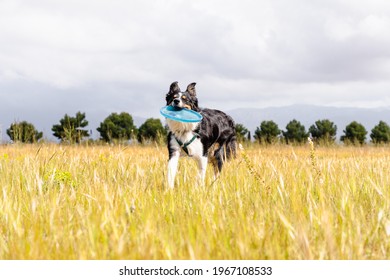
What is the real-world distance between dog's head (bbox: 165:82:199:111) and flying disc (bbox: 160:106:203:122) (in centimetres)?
7

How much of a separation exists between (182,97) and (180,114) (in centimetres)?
24

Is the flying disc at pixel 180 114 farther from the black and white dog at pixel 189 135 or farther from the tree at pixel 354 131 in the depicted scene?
the tree at pixel 354 131

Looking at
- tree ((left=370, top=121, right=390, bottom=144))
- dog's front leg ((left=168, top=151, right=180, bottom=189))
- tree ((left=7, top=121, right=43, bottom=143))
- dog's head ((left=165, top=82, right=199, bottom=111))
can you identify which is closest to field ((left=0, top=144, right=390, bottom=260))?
dog's front leg ((left=168, top=151, right=180, bottom=189))

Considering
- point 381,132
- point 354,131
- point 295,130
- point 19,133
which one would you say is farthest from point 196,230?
point 381,132

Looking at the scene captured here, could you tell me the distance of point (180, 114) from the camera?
21.4 ft

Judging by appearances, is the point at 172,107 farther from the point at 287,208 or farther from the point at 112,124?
the point at 112,124

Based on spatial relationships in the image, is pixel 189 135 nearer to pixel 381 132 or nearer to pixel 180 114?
pixel 180 114

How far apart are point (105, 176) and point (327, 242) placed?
437 centimetres

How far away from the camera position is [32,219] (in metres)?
3.86

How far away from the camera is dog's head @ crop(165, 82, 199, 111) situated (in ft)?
21.2

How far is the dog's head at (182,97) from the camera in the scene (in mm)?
6473

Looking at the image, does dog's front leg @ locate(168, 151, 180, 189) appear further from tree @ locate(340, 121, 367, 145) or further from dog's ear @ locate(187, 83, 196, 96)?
tree @ locate(340, 121, 367, 145)

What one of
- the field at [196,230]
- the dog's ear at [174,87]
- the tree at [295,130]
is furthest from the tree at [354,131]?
the field at [196,230]

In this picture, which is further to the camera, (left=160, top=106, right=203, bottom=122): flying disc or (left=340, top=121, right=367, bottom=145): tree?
(left=340, top=121, right=367, bottom=145): tree
